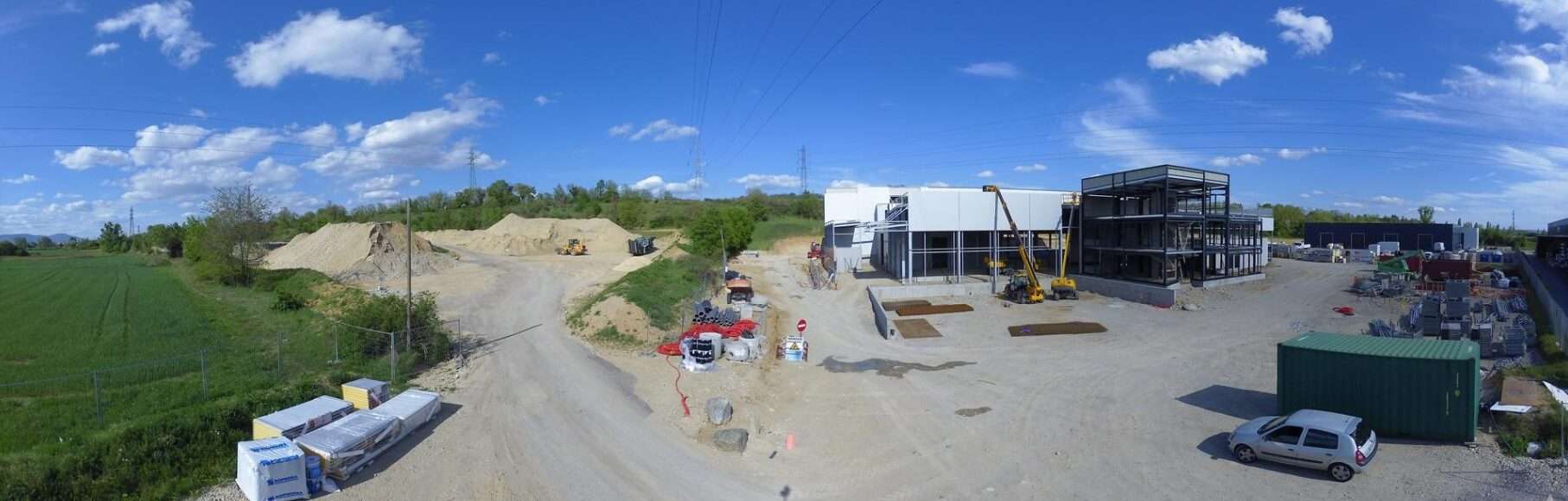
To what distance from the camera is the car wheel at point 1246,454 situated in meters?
13.1

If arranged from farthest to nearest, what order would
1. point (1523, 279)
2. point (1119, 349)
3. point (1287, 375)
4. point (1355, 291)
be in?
point (1523, 279)
point (1355, 291)
point (1119, 349)
point (1287, 375)

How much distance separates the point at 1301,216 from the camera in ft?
370

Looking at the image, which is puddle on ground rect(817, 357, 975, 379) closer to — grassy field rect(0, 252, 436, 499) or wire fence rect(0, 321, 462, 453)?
wire fence rect(0, 321, 462, 453)

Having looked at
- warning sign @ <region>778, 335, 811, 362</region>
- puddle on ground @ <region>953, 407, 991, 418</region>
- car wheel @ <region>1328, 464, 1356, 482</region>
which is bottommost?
puddle on ground @ <region>953, 407, 991, 418</region>

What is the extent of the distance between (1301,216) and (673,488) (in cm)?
13361

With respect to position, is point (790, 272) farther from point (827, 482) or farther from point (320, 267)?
point (827, 482)

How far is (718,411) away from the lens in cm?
1623

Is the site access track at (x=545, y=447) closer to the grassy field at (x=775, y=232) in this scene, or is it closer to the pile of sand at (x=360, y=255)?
the pile of sand at (x=360, y=255)

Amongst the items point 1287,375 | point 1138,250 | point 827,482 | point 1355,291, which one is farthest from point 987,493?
point 1355,291

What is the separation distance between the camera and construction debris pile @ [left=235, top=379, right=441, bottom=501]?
1096 centimetres

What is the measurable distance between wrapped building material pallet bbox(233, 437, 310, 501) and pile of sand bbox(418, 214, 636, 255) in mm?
58548

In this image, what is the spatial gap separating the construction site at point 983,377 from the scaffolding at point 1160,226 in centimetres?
23

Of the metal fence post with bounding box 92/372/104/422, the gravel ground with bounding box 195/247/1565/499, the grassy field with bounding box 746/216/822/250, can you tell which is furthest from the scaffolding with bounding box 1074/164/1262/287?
the metal fence post with bounding box 92/372/104/422

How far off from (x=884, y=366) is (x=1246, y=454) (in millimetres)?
11228
